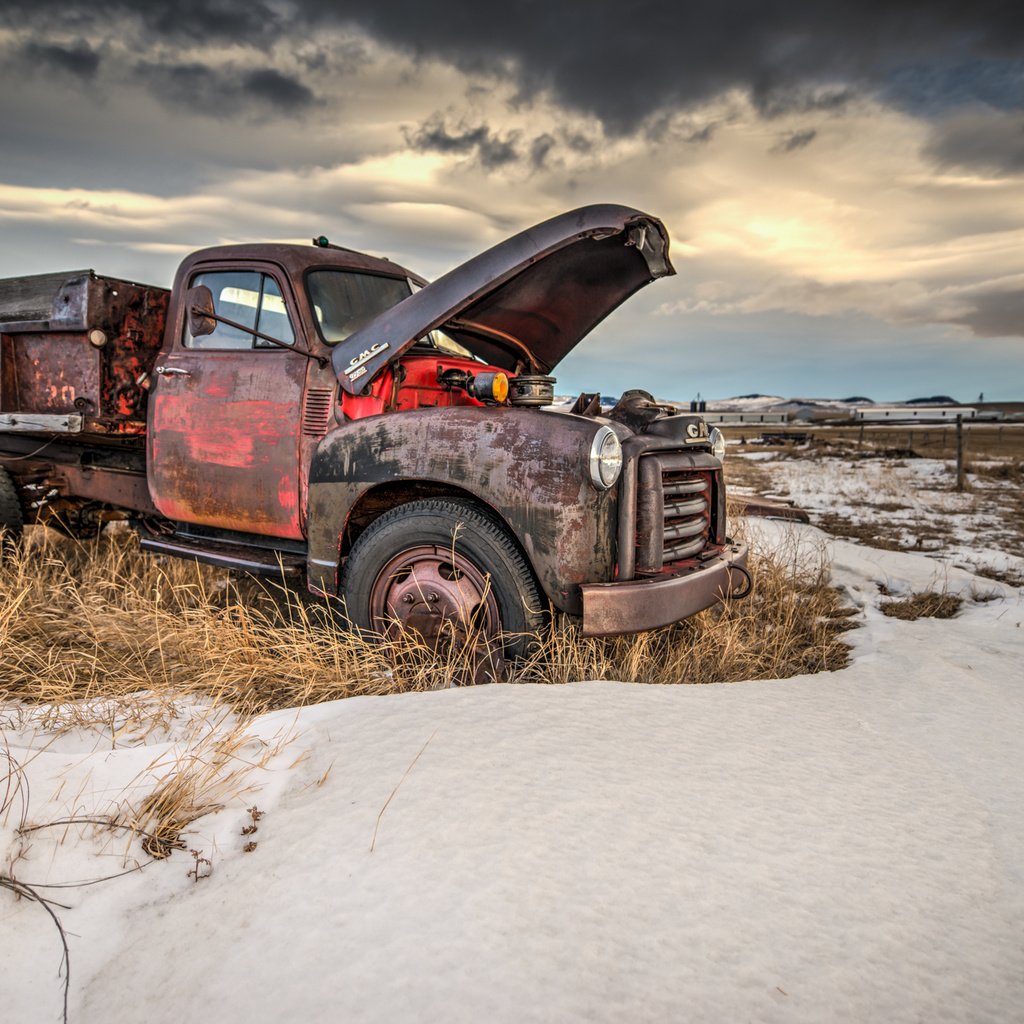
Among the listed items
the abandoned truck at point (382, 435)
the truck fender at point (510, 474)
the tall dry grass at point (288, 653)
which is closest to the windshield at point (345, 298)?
the abandoned truck at point (382, 435)

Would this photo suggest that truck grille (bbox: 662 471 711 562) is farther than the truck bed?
No

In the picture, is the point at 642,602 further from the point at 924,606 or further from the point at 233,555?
the point at 924,606

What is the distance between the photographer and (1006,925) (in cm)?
155

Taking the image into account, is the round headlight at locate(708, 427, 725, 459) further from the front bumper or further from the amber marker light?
the amber marker light

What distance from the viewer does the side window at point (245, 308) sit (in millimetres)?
4016

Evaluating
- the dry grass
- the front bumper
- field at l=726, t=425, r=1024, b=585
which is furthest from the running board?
field at l=726, t=425, r=1024, b=585

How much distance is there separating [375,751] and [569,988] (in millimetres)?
942

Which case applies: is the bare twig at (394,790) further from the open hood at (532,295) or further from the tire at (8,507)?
the tire at (8,507)

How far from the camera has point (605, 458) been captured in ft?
9.21

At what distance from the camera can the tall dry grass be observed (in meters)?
2.80

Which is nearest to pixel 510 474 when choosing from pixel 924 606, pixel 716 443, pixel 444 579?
pixel 444 579

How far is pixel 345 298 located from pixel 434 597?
2.01 metres

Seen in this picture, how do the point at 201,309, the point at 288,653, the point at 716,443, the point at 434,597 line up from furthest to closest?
the point at 716,443
the point at 201,309
the point at 434,597
the point at 288,653

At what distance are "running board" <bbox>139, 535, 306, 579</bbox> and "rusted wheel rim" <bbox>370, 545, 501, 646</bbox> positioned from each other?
74 centimetres
